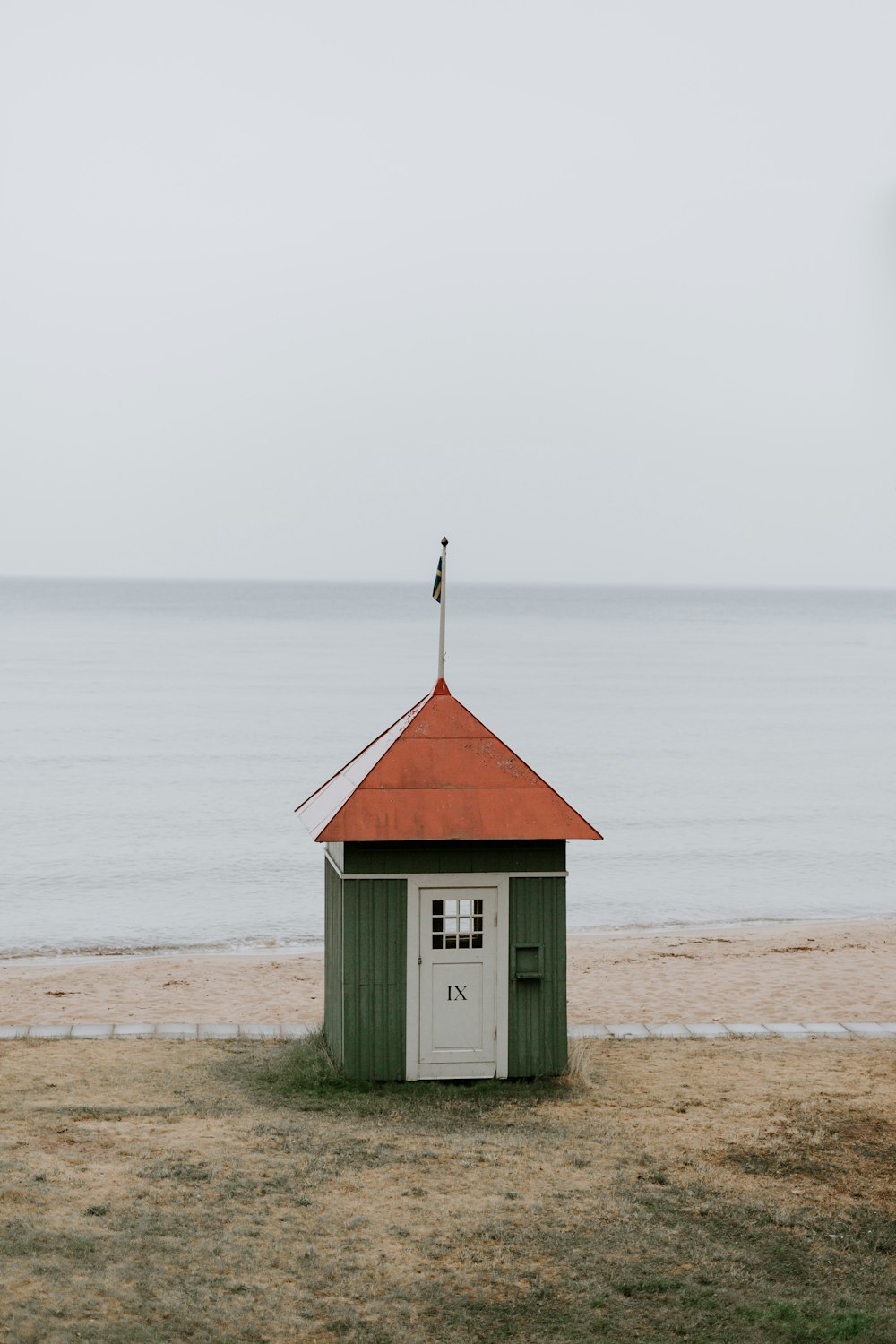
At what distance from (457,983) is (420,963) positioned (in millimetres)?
314

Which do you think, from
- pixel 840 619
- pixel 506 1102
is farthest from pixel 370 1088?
pixel 840 619

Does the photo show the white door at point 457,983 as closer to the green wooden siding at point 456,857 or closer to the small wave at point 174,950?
the green wooden siding at point 456,857

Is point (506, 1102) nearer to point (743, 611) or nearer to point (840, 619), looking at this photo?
point (840, 619)

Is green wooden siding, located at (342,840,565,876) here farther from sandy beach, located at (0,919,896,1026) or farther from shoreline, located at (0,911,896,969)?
shoreline, located at (0,911,896,969)

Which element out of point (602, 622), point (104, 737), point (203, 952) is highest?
point (602, 622)

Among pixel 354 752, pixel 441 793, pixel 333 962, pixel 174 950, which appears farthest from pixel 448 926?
pixel 354 752

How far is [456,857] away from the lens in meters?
11.1

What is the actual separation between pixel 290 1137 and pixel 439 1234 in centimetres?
194

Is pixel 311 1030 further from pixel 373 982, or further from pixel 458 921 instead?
pixel 458 921

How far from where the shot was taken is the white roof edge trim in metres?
11.2

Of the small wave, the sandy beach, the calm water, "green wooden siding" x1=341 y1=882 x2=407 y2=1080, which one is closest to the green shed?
"green wooden siding" x1=341 y1=882 x2=407 y2=1080

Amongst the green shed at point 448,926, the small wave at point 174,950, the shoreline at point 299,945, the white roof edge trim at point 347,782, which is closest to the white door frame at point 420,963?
the green shed at point 448,926

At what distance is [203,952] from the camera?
21.5 meters

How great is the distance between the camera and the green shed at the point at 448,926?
1098 cm
